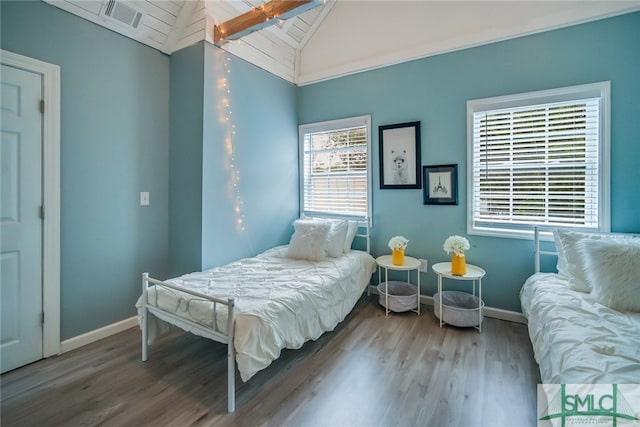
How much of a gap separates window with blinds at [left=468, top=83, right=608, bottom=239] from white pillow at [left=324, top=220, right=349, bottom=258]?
1.26m

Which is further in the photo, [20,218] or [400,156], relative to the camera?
[400,156]

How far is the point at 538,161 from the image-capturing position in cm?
265

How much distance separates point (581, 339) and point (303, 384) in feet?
5.04

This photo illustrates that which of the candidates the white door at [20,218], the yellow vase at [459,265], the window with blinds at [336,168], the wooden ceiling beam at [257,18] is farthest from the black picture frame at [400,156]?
the white door at [20,218]

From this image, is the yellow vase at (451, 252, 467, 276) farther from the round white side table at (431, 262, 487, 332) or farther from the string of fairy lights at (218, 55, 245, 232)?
the string of fairy lights at (218, 55, 245, 232)

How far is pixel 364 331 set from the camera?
2.63 m

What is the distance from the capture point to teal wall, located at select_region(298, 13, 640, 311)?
2342 mm

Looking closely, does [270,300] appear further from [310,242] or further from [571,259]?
[571,259]

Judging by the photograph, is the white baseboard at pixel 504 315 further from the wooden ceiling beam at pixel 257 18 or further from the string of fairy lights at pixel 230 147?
the wooden ceiling beam at pixel 257 18

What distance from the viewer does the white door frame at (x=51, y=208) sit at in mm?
2160

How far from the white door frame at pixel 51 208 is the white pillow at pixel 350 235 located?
2458 millimetres

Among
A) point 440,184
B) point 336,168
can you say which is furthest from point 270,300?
point 336,168

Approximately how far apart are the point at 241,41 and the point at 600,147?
3.36 metres

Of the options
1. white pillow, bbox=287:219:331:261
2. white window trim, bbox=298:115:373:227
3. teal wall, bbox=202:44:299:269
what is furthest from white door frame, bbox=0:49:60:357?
white window trim, bbox=298:115:373:227
